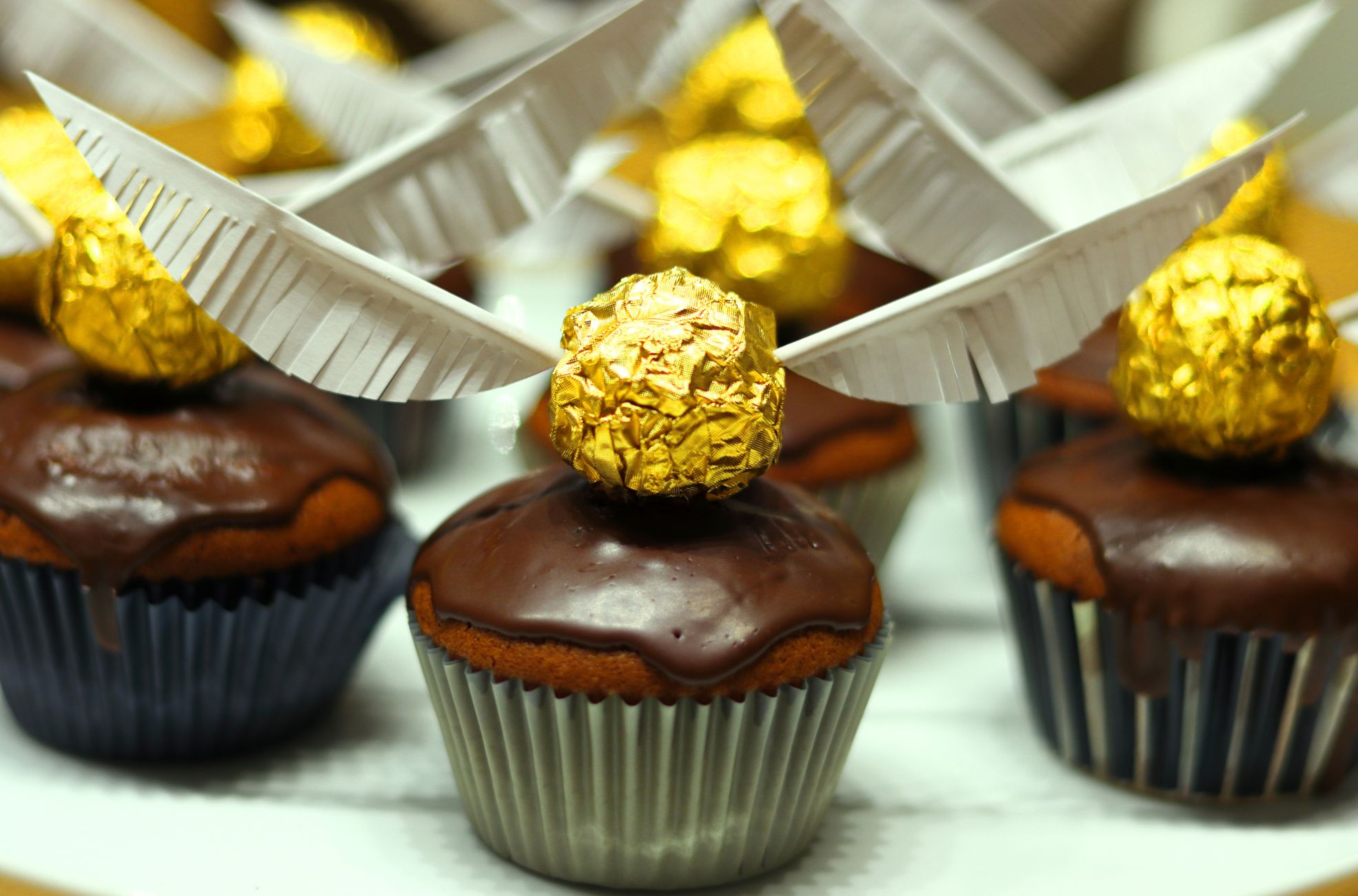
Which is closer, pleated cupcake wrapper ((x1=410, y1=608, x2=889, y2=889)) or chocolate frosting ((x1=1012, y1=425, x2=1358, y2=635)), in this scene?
pleated cupcake wrapper ((x1=410, y1=608, x2=889, y2=889))

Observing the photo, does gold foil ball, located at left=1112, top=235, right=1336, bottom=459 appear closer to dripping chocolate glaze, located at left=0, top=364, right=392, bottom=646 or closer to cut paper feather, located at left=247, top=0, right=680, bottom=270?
cut paper feather, located at left=247, top=0, right=680, bottom=270

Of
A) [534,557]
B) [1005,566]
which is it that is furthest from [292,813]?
[1005,566]

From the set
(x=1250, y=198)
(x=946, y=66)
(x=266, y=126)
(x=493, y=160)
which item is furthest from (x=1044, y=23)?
(x=493, y=160)

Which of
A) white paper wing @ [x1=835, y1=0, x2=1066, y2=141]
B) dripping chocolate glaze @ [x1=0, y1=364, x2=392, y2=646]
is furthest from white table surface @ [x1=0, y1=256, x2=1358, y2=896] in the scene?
white paper wing @ [x1=835, y1=0, x2=1066, y2=141]

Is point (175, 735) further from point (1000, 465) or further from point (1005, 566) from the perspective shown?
point (1000, 465)

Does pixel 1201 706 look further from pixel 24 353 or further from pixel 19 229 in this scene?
pixel 24 353
